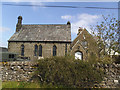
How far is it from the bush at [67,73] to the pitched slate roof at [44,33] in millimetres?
16747

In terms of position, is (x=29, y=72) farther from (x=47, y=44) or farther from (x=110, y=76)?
(x=47, y=44)

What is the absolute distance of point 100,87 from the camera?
229 inches

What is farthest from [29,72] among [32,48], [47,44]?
[32,48]

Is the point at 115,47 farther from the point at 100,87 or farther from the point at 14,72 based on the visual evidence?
the point at 14,72

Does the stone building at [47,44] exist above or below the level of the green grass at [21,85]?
above

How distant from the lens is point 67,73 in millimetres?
5422

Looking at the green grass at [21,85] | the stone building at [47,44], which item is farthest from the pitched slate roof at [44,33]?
the green grass at [21,85]

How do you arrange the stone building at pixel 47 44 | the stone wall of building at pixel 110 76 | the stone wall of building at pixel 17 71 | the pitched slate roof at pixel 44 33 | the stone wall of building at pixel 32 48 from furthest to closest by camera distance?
the pitched slate roof at pixel 44 33 < the stone wall of building at pixel 32 48 < the stone building at pixel 47 44 < the stone wall of building at pixel 17 71 < the stone wall of building at pixel 110 76

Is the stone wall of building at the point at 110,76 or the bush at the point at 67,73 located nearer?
the bush at the point at 67,73

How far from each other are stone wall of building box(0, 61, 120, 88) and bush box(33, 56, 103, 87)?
55cm

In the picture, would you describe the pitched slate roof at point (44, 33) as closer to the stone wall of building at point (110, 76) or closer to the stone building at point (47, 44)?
the stone building at point (47, 44)

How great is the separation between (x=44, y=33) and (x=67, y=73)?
67.7 ft

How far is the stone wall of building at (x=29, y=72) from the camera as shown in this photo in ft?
19.4

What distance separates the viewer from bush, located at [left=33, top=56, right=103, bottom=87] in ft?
17.9
